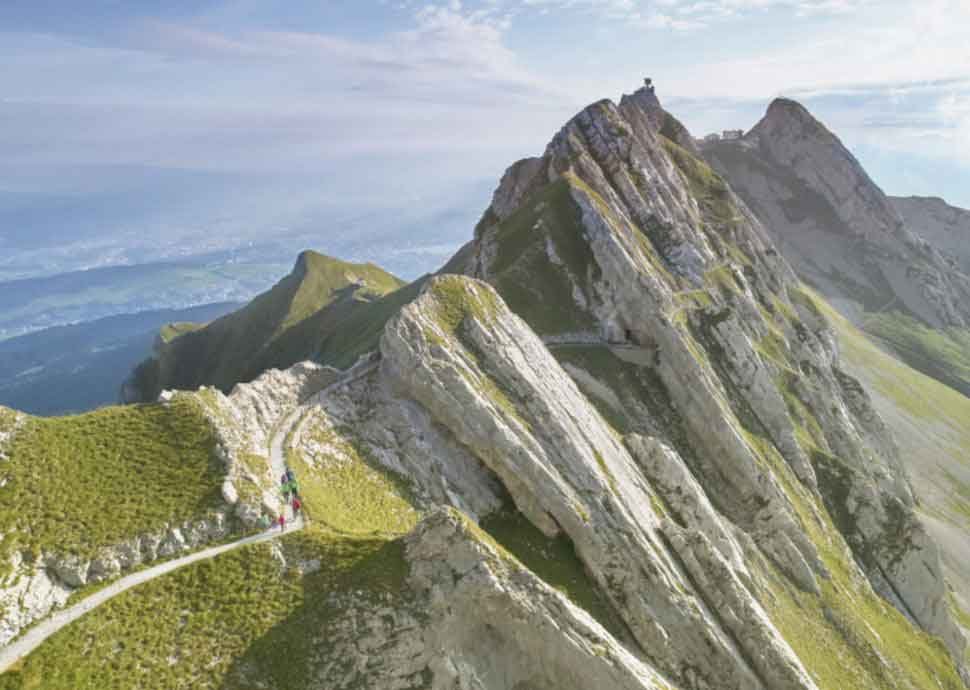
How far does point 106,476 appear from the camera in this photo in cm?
3369

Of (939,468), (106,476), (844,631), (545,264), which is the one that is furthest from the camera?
(939,468)

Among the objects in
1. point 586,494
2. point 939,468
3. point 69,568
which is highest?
point 69,568

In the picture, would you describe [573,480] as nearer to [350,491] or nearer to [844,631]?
[350,491]

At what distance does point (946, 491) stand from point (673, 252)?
11532 centimetres

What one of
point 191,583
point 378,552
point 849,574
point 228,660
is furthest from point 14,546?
point 849,574

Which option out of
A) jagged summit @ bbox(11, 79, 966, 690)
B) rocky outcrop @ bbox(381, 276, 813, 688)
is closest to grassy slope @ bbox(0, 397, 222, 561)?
jagged summit @ bbox(11, 79, 966, 690)

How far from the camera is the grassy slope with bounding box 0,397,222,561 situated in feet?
98.8

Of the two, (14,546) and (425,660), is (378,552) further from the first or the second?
(14,546)

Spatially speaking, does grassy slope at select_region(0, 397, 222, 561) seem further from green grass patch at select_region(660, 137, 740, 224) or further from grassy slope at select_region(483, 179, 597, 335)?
green grass patch at select_region(660, 137, 740, 224)

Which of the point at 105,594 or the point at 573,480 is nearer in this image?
the point at 105,594

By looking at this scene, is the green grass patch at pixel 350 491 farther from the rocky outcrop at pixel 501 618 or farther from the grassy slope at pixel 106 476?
the grassy slope at pixel 106 476

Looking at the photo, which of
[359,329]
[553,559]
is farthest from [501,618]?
[359,329]

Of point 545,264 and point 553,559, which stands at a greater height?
point 545,264

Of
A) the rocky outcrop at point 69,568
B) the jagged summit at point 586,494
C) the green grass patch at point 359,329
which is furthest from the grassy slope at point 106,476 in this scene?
the green grass patch at point 359,329
